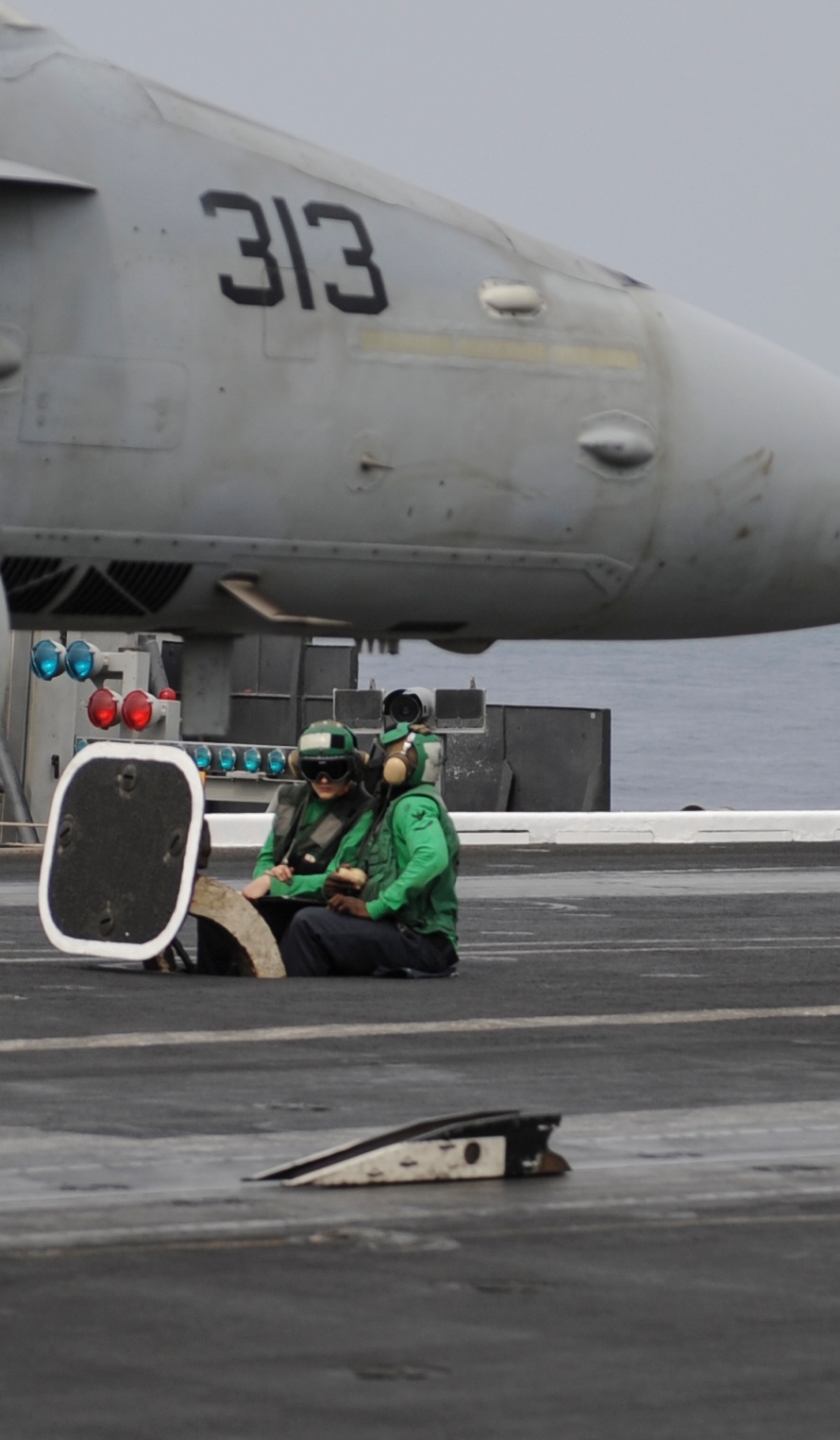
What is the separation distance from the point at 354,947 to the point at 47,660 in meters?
13.6

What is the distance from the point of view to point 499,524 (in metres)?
10.9

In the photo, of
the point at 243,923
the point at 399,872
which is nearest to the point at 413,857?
the point at 399,872

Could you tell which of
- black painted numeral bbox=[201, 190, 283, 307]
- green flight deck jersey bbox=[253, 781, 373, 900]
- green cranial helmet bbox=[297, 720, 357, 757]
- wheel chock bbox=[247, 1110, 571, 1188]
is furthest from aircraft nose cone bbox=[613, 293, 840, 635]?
green flight deck jersey bbox=[253, 781, 373, 900]

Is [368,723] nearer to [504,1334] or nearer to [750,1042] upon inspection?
[750,1042]

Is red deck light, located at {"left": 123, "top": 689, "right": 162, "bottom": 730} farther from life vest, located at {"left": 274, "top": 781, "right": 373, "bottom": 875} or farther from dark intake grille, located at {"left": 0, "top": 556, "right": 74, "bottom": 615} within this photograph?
dark intake grille, located at {"left": 0, "top": 556, "right": 74, "bottom": 615}

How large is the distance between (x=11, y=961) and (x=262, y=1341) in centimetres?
1057

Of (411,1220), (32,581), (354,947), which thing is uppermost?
(32,581)

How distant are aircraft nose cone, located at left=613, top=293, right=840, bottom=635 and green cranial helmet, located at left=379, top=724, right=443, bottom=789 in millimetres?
4189

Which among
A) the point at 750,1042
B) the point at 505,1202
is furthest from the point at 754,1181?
the point at 750,1042

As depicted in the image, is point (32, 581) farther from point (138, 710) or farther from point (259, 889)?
point (138, 710)

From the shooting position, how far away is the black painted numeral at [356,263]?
34.5 feet

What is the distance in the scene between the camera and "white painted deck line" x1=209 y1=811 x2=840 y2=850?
31.7 metres

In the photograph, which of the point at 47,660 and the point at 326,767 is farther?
the point at 47,660

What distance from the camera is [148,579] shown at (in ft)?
35.2
